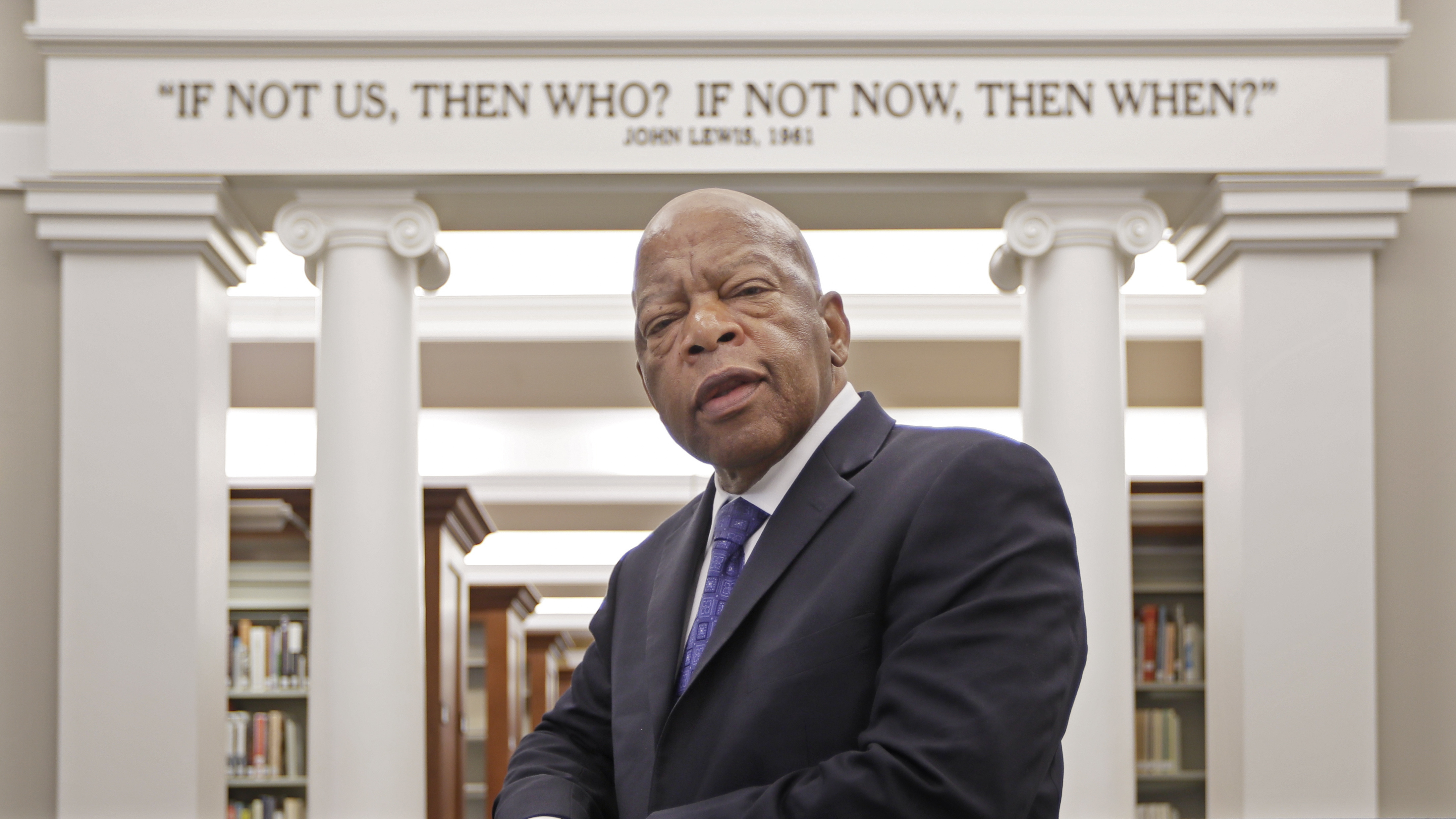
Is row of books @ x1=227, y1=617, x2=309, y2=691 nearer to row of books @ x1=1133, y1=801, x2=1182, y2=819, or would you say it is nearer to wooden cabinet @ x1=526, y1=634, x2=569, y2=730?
row of books @ x1=1133, y1=801, x2=1182, y2=819

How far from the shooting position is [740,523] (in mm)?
1377

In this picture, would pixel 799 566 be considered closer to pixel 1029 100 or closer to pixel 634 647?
pixel 634 647

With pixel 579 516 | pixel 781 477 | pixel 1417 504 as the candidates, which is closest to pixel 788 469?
pixel 781 477

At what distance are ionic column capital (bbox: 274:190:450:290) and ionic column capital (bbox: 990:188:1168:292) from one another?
195 centimetres

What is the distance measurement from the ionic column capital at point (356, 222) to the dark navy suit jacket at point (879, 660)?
3596 millimetres

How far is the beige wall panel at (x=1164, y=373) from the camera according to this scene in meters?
8.72

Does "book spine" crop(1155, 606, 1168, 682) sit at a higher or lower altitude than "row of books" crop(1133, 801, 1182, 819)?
higher

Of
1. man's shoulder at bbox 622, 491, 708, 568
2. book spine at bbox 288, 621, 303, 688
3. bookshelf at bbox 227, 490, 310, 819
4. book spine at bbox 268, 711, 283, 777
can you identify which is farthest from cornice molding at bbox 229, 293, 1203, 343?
man's shoulder at bbox 622, 491, 708, 568

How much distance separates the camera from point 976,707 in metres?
1.12

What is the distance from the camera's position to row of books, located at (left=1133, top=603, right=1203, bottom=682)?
22.8 feet

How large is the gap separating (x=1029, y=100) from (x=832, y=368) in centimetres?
353

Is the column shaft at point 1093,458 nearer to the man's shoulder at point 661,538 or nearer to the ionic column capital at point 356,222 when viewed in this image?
the ionic column capital at point 356,222

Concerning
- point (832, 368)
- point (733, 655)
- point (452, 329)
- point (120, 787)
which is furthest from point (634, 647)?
point (452, 329)

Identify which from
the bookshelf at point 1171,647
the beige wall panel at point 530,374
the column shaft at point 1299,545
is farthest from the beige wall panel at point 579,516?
the column shaft at point 1299,545
